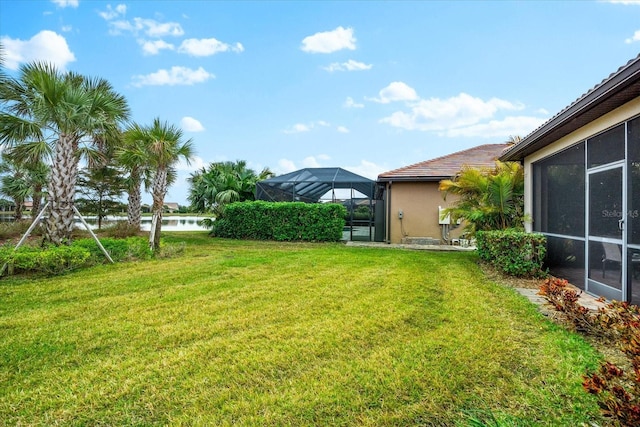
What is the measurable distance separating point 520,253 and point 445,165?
8307mm

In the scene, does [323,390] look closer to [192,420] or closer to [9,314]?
[192,420]

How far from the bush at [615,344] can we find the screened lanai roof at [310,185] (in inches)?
422

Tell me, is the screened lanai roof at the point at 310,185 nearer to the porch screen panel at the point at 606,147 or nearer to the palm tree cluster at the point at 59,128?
the palm tree cluster at the point at 59,128

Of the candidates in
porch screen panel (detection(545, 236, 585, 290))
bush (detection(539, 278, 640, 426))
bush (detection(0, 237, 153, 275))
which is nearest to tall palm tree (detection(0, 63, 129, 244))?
bush (detection(0, 237, 153, 275))

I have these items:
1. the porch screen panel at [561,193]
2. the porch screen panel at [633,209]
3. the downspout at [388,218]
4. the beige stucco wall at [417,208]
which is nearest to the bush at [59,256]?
the downspout at [388,218]

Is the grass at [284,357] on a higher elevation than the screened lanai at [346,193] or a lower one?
lower

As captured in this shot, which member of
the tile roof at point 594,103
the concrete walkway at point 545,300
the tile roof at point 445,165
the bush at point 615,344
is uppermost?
the tile roof at point 445,165

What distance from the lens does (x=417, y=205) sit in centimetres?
1384

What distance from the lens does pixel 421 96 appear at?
14.9 meters

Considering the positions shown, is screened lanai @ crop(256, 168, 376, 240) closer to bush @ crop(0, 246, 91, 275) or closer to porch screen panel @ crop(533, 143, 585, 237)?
porch screen panel @ crop(533, 143, 585, 237)

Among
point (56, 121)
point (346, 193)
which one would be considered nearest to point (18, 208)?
point (56, 121)

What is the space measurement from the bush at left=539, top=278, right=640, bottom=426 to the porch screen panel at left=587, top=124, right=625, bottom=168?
2.31m

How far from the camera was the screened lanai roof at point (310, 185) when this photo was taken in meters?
14.8

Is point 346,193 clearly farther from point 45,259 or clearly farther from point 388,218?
point 45,259
